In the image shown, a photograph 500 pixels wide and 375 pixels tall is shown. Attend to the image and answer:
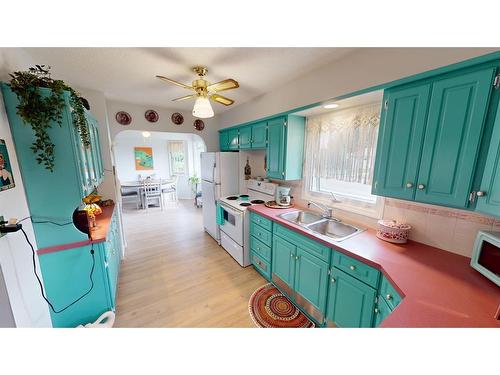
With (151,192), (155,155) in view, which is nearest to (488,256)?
(151,192)

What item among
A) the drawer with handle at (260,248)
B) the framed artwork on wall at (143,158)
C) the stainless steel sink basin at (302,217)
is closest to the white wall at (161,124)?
the drawer with handle at (260,248)

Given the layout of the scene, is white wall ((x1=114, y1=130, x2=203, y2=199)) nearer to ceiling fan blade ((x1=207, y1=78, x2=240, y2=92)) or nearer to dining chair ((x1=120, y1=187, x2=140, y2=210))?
dining chair ((x1=120, y1=187, x2=140, y2=210))

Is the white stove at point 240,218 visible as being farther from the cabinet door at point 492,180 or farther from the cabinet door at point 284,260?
the cabinet door at point 492,180

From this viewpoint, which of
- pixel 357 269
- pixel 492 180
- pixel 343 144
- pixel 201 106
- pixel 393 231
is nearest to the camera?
pixel 492 180

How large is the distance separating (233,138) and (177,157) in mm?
4275

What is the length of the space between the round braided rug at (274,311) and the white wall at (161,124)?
276 cm

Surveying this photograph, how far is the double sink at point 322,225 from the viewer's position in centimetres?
183

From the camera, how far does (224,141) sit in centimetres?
358

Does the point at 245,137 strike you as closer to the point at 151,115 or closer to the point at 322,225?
the point at 151,115

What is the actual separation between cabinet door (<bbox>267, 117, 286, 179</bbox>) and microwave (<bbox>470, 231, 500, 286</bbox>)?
64.2 inches

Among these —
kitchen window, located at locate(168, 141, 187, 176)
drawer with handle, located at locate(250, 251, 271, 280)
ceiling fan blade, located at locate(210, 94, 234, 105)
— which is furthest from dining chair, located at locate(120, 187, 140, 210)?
ceiling fan blade, located at locate(210, 94, 234, 105)

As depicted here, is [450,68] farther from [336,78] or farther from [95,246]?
[95,246]

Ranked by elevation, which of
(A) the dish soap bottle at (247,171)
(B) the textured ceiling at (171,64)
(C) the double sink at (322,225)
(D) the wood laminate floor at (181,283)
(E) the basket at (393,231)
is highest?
(B) the textured ceiling at (171,64)

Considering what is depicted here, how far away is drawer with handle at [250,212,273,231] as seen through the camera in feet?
7.00
